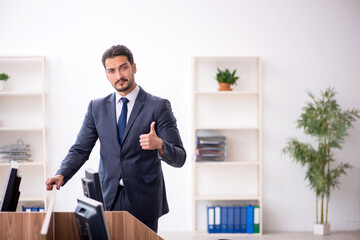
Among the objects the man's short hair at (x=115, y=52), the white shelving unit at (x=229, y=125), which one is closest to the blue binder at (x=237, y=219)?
the white shelving unit at (x=229, y=125)

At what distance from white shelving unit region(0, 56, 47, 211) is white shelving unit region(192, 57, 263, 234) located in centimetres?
175

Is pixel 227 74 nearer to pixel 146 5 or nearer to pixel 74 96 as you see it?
pixel 146 5

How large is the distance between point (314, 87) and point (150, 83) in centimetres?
189

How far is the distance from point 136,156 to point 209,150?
2440 mm

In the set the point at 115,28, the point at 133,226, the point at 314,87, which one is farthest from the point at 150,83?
the point at 133,226

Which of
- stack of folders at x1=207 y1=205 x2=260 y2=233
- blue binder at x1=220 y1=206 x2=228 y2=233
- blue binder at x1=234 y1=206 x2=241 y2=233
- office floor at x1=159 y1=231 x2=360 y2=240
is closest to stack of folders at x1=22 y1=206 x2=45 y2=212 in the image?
office floor at x1=159 y1=231 x2=360 y2=240

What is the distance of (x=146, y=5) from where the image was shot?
15.8ft

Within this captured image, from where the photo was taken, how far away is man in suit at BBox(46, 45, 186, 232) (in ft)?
7.49

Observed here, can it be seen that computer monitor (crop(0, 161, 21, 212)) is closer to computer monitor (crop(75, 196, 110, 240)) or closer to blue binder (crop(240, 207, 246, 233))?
computer monitor (crop(75, 196, 110, 240))

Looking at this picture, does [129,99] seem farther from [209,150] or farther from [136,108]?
[209,150]

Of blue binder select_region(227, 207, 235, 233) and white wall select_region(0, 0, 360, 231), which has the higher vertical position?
white wall select_region(0, 0, 360, 231)

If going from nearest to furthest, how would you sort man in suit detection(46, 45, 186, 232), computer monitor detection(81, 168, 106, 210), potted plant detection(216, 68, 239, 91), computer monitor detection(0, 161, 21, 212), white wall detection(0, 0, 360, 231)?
computer monitor detection(81, 168, 106, 210) → computer monitor detection(0, 161, 21, 212) → man in suit detection(46, 45, 186, 232) → potted plant detection(216, 68, 239, 91) → white wall detection(0, 0, 360, 231)

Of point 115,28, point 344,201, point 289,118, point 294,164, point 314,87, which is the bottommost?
point 344,201

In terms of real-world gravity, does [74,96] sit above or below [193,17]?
below
